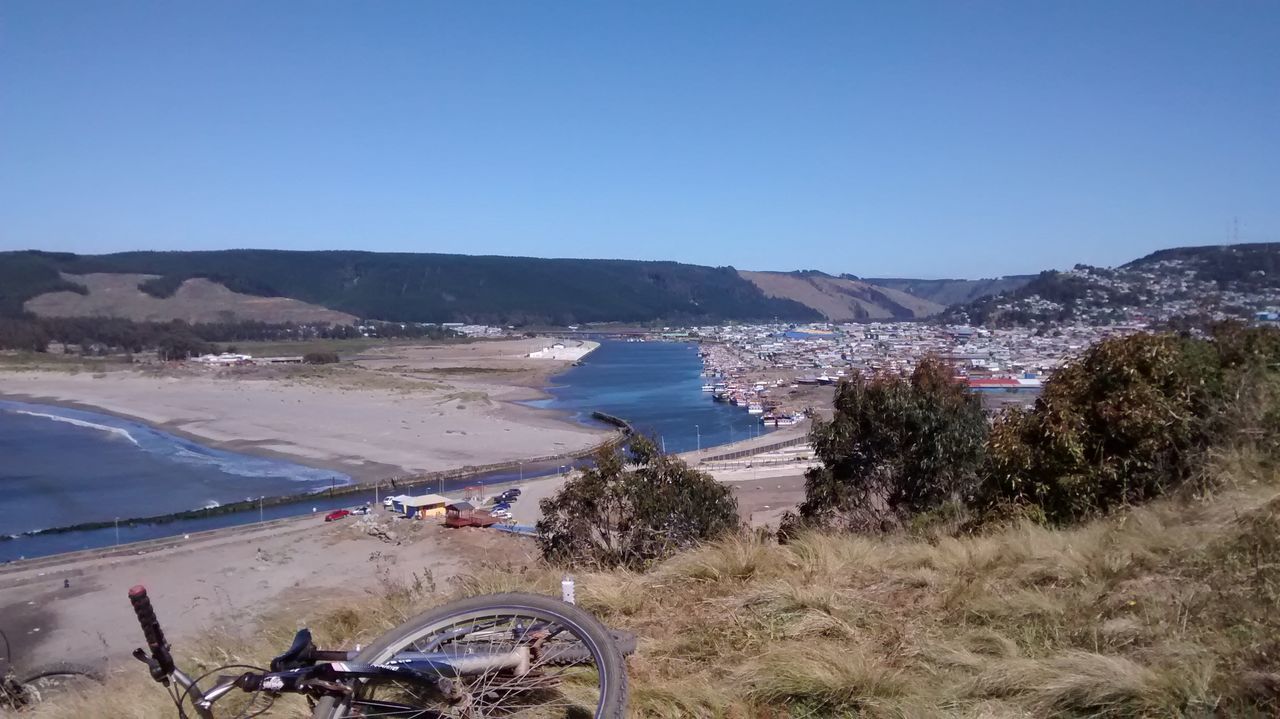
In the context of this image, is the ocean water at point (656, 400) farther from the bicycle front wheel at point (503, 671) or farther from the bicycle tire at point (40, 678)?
the bicycle front wheel at point (503, 671)

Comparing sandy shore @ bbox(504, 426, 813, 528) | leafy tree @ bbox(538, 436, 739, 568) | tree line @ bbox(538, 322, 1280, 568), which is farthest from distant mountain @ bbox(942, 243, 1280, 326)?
sandy shore @ bbox(504, 426, 813, 528)

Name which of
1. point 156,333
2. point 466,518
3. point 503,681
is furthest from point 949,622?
point 156,333

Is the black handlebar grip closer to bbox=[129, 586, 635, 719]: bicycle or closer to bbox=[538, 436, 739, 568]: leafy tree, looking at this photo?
bbox=[129, 586, 635, 719]: bicycle

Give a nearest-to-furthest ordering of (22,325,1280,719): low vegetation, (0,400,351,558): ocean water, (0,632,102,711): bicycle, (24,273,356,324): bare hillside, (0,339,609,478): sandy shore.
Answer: (22,325,1280,719): low vegetation
(0,632,102,711): bicycle
(0,400,351,558): ocean water
(0,339,609,478): sandy shore
(24,273,356,324): bare hillside

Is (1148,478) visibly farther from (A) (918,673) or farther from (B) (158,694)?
(B) (158,694)

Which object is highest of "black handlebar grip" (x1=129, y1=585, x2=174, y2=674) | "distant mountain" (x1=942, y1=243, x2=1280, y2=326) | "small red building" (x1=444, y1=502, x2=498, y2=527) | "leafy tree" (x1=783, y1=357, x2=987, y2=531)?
"distant mountain" (x1=942, y1=243, x2=1280, y2=326)

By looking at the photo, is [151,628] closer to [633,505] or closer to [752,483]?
[633,505]

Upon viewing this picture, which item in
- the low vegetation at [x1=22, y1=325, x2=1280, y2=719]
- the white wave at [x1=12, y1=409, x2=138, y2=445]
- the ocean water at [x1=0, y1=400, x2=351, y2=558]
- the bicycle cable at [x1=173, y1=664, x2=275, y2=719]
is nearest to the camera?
the bicycle cable at [x1=173, y1=664, x2=275, y2=719]

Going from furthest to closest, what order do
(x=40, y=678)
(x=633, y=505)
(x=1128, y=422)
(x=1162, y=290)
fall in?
(x=1162, y=290), (x=633, y=505), (x=1128, y=422), (x=40, y=678)

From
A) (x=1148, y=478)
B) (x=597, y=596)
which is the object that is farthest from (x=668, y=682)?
(x=1148, y=478)
